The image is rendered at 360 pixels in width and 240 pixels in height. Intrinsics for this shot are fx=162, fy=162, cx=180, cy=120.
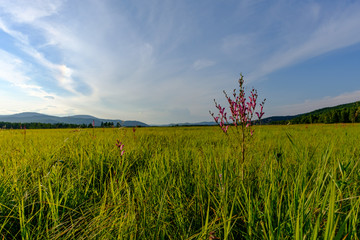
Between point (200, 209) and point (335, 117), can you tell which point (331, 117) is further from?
point (200, 209)

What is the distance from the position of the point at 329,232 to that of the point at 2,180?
2.75 m

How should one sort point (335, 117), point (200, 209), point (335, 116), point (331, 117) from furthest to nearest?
point (335, 116), point (335, 117), point (331, 117), point (200, 209)

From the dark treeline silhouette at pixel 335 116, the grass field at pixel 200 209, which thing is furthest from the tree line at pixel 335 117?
the grass field at pixel 200 209

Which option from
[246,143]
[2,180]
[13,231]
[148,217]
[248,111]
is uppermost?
[248,111]

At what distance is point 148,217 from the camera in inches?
50.3

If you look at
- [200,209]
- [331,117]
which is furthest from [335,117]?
[200,209]

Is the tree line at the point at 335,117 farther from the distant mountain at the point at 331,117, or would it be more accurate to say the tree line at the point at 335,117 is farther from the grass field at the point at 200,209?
the grass field at the point at 200,209

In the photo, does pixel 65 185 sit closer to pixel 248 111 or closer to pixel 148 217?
pixel 148 217

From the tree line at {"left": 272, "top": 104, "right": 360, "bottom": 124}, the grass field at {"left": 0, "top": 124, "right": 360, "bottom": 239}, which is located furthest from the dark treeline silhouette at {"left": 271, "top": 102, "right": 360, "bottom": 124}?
the grass field at {"left": 0, "top": 124, "right": 360, "bottom": 239}

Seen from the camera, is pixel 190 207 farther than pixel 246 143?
No

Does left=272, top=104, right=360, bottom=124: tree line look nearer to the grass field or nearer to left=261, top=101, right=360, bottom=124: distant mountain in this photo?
left=261, top=101, right=360, bottom=124: distant mountain

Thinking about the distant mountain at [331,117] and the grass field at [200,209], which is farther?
the distant mountain at [331,117]

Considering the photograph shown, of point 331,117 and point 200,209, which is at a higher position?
point 331,117

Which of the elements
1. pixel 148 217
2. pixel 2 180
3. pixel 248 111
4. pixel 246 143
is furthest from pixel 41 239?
pixel 248 111
